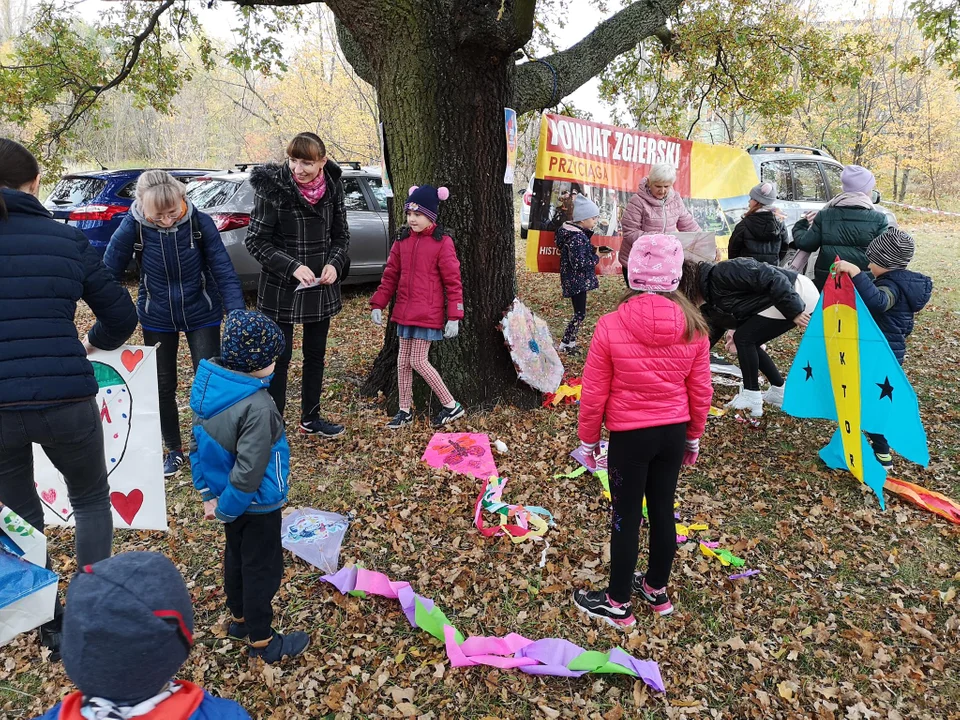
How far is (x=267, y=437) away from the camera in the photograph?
7.36ft

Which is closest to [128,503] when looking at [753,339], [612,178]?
[753,339]

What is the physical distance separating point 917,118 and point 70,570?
30.7 metres

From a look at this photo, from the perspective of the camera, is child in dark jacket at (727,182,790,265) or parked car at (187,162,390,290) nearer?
child in dark jacket at (727,182,790,265)

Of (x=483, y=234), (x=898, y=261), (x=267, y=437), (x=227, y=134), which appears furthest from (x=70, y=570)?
(x=227, y=134)

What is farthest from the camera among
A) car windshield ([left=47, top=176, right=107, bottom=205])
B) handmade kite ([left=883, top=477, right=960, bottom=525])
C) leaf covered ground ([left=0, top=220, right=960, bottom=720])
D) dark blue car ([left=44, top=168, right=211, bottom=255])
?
car windshield ([left=47, top=176, right=107, bottom=205])

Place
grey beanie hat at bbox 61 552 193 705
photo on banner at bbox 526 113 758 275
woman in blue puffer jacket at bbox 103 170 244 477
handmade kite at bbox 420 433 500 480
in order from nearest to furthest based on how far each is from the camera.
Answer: grey beanie hat at bbox 61 552 193 705 < woman in blue puffer jacket at bbox 103 170 244 477 < handmade kite at bbox 420 433 500 480 < photo on banner at bbox 526 113 758 275

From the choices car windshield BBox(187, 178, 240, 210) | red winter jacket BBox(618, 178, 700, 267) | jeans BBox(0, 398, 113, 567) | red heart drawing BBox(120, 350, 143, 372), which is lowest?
jeans BBox(0, 398, 113, 567)

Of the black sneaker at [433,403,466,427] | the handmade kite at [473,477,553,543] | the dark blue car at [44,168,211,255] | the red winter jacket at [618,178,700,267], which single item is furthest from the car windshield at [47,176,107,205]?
the handmade kite at [473,477,553,543]

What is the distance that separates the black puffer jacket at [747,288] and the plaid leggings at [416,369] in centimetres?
221

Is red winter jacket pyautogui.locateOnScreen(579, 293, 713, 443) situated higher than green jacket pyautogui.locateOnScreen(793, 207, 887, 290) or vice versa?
green jacket pyautogui.locateOnScreen(793, 207, 887, 290)

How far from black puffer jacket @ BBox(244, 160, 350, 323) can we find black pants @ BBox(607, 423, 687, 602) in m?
2.39

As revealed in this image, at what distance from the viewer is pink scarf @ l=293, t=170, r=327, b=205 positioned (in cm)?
405

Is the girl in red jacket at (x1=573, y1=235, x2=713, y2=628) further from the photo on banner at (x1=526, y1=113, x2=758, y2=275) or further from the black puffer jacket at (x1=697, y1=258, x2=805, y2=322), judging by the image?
the photo on banner at (x1=526, y1=113, x2=758, y2=275)

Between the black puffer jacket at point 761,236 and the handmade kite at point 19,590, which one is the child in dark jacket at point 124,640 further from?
the black puffer jacket at point 761,236
